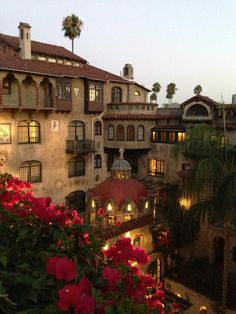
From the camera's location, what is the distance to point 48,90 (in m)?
27.0

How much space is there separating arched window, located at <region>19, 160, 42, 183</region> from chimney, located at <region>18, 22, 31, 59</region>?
10.7 metres

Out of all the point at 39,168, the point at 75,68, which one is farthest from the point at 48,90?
the point at 39,168

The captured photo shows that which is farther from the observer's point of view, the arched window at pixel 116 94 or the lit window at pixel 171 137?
the arched window at pixel 116 94

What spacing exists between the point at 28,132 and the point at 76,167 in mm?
6595

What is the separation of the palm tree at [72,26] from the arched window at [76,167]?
22650 mm

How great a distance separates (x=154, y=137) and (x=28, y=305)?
29621 millimetres

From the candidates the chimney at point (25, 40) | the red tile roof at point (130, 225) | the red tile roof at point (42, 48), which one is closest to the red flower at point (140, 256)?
the red tile roof at point (130, 225)

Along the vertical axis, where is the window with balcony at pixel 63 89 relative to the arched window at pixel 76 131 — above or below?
above

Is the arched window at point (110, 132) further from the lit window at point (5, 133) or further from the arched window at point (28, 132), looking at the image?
the lit window at point (5, 133)

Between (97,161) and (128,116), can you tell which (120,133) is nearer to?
(128,116)

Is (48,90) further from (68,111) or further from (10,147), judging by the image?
(10,147)

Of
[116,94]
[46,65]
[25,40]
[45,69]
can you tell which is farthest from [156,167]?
[25,40]

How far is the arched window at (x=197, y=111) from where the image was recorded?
28.0 m

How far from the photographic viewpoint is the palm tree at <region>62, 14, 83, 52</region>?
42344 millimetres
